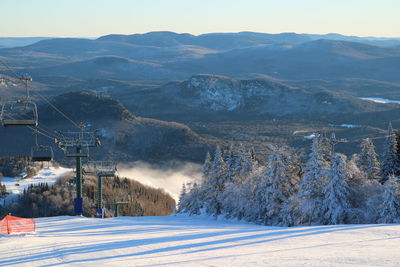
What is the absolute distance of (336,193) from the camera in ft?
123

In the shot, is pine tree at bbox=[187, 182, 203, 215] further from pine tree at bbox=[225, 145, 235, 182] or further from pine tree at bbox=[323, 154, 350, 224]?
pine tree at bbox=[323, 154, 350, 224]

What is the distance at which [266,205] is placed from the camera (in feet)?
136

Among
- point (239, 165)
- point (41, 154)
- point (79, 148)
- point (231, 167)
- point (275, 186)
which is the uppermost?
point (41, 154)

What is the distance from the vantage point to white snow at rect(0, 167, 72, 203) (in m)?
66.9

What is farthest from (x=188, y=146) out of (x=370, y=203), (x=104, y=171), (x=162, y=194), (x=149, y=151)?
(x=370, y=203)

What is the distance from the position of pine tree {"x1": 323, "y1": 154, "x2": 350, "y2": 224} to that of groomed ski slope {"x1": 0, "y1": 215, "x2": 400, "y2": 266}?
9006mm

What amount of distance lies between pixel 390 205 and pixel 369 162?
12057 millimetres

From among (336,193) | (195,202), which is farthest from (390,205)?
(195,202)

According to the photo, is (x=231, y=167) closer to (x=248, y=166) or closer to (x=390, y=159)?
(x=248, y=166)

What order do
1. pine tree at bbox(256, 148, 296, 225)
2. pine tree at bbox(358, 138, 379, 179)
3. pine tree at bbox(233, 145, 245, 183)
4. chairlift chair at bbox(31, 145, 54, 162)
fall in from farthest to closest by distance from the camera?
1. pine tree at bbox(233, 145, 245, 183)
2. pine tree at bbox(358, 138, 379, 179)
3. pine tree at bbox(256, 148, 296, 225)
4. chairlift chair at bbox(31, 145, 54, 162)

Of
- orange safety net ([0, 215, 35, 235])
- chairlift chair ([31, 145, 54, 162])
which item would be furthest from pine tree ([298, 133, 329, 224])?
orange safety net ([0, 215, 35, 235])

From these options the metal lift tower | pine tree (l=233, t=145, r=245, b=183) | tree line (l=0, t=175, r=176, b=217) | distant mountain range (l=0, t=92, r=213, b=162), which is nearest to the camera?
the metal lift tower

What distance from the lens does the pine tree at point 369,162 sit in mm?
45094

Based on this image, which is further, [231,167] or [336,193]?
[231,167]
